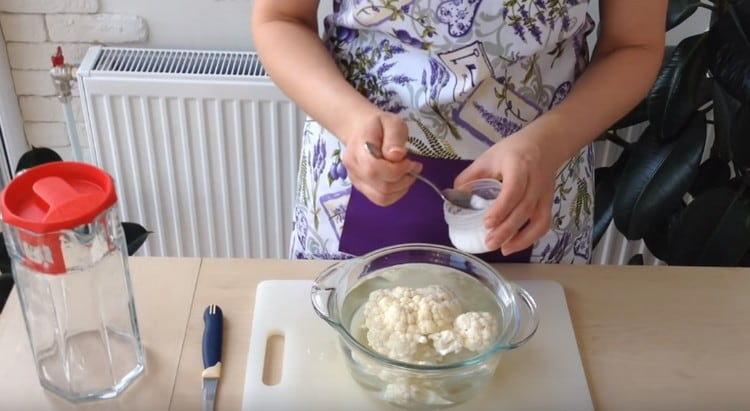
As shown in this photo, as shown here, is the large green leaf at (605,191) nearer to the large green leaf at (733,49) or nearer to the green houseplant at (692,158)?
the green houseplant at (692,158)

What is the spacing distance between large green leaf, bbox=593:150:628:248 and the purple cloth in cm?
51

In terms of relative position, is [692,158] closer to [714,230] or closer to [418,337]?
[714,230]

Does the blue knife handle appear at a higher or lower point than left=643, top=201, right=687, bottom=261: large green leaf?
higher

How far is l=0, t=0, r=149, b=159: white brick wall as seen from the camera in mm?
1387

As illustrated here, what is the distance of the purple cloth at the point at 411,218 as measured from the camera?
0.87 m

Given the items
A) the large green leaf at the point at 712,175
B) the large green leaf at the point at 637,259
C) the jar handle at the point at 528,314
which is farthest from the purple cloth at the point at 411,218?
the large green leaf at the point at 637,259

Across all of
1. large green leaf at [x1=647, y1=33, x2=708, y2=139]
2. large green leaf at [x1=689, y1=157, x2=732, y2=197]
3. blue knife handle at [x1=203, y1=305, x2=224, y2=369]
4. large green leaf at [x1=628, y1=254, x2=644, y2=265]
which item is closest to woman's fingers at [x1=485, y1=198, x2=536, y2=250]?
blue knife handle at [x1=203, y1=305, x2=224, y2=369]

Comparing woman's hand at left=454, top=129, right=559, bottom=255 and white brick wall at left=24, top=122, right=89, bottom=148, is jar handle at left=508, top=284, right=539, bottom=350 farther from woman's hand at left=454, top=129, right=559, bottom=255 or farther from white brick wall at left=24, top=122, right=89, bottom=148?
white brick wall at left=24, top=122, right=89, bottom=148

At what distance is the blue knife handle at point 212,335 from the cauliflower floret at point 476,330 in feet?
0.72

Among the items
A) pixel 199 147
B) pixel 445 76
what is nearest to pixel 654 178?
pixel 445 76

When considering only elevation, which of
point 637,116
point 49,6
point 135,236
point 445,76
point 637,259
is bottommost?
point 637,259

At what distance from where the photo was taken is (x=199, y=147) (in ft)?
4.85

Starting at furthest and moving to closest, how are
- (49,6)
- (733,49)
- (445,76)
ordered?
(49,6)
(733,49)
(445,76)

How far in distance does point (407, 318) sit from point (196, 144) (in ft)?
2.89
